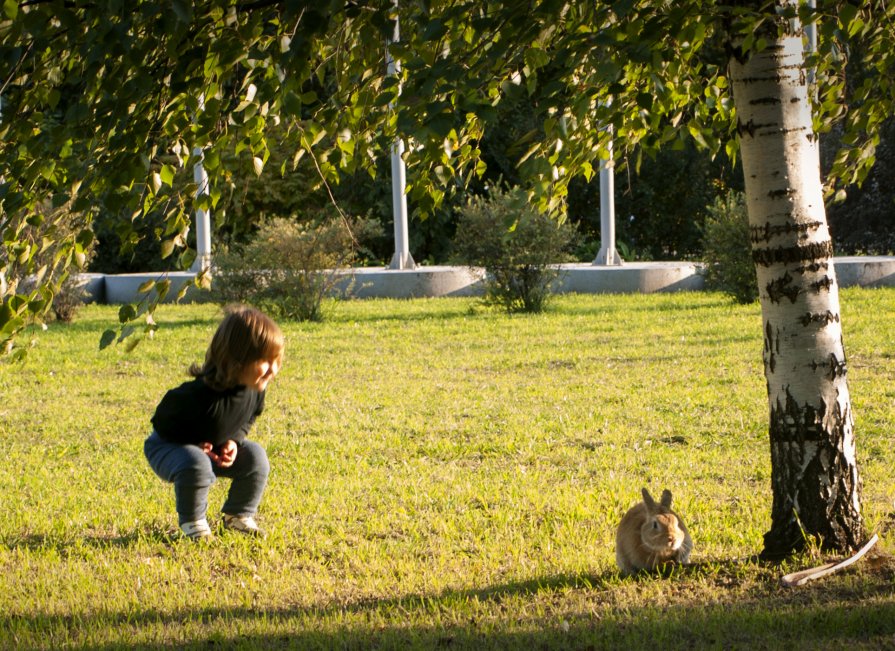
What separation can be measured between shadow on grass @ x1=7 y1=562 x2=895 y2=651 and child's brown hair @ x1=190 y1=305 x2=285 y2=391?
1032mm

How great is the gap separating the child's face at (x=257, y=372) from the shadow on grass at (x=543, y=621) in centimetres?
102

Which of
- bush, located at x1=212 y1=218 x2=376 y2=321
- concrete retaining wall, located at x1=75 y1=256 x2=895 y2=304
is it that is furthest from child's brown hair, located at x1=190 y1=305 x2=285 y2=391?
concrete retaining wall, located at x1=75 y1=256 x2=895 y2=304

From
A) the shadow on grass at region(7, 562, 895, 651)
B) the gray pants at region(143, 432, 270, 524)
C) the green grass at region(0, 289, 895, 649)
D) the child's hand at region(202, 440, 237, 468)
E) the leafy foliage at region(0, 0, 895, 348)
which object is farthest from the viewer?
the child's hand at region(202, 440, 237, 468)

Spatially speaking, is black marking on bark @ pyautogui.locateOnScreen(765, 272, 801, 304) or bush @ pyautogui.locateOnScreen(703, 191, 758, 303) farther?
bush @ pyautogui.locateOnScreen(703, 191, 758, 303)

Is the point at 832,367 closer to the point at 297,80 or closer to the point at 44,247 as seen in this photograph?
the point at 297,80

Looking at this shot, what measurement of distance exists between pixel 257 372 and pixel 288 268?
11.0 m

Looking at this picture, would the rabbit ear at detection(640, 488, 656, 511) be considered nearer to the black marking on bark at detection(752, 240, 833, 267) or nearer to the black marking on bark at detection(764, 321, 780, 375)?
the black marking on bark at detection(764, 321, 780, 375)

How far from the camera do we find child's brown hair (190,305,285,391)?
4.77m

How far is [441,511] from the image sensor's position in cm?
558

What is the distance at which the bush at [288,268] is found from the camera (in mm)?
15703

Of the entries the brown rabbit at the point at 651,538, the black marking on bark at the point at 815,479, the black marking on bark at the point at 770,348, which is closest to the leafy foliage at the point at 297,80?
the black marking on bark at the point at 770,348

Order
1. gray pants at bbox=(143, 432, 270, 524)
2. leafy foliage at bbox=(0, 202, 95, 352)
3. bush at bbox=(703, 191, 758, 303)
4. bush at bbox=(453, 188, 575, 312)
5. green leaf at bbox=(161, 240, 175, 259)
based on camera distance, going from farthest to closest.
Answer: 1. bush at bbox=(453, 188, 575, 312)
2. bush at bbox=(703, 191, 758, 303)
3. gray pants at bbox=(143, 432, 270, 524)
4. green leaf at bbox=(161, 240, 175, 259)
5. leafy foliage at bbox=(0, 202, 95, 352)

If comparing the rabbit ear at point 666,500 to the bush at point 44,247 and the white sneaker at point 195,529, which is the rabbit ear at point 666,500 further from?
the bush at point 44,247

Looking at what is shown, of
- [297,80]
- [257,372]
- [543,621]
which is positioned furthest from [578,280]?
[297,80]
